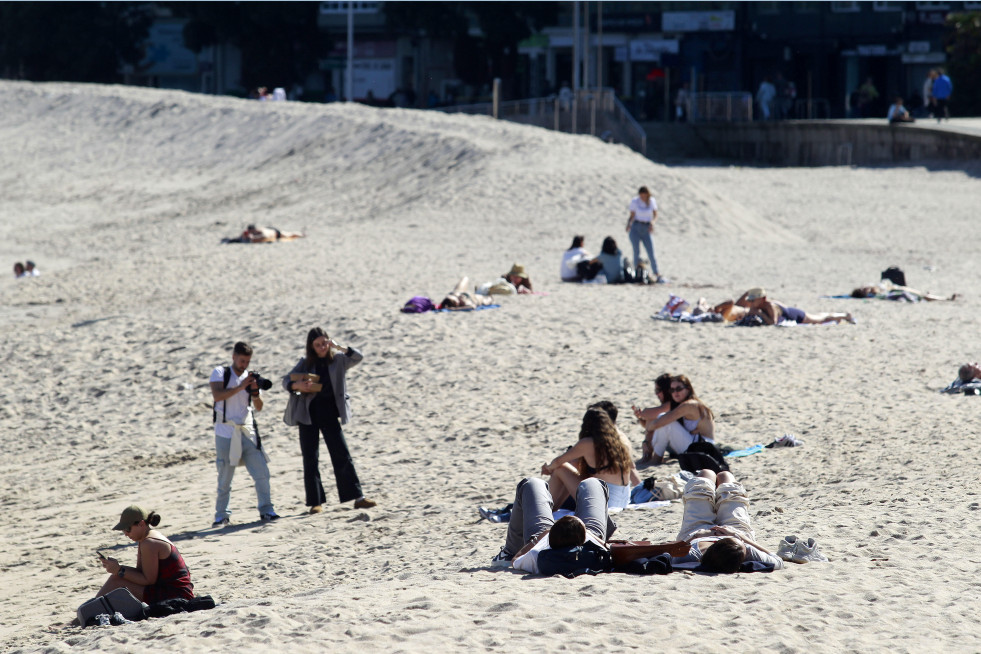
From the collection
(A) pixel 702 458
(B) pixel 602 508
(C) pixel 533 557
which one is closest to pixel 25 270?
(A) pixel 702 458

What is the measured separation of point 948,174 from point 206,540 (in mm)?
28441

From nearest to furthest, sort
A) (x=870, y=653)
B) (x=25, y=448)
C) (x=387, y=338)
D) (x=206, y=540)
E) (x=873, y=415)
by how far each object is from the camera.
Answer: (x=870, y=653)
(x=206, y=540)
(x=873, y=415)
(x=25, y=448)
(x=387, y=338)

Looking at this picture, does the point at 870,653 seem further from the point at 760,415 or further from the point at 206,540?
the point at 760,415

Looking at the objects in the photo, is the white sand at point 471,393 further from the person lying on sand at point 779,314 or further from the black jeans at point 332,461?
the person lying on sand at point 779,314

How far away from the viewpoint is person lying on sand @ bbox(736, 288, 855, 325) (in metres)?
15.4

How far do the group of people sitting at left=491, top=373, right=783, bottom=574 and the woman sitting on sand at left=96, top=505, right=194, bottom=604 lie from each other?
6.15ft

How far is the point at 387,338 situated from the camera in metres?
14.9

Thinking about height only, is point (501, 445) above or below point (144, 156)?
below

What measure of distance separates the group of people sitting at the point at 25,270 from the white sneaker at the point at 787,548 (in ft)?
61.2

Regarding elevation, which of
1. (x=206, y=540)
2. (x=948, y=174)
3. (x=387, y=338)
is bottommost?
(x=206, y=540)

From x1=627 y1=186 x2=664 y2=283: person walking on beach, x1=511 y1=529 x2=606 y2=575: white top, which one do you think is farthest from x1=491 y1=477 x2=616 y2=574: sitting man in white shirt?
x1=627 y1=186 x2=664 y2=283: person walking on beach

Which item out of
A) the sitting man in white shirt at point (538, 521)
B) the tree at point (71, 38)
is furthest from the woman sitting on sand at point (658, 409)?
the tree at point (71, 38)

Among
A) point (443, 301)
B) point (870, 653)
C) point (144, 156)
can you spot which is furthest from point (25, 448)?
point (144, 156)

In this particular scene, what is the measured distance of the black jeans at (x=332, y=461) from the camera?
9758 millimetres
